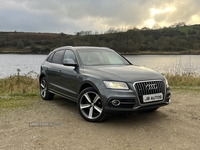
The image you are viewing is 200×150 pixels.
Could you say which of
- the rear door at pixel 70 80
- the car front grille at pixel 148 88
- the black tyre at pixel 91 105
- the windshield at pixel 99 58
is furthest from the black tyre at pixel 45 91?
the car front grille at pixel 148 88

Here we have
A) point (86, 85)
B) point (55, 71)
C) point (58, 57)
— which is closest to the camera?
point (86, 85)

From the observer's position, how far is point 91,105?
4.87m

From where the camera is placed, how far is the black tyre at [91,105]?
4.71 m

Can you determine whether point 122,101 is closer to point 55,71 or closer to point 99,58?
point 99,58

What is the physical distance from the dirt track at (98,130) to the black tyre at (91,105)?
15 cm

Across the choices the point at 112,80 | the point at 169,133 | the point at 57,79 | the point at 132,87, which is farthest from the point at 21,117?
the point at 169,133

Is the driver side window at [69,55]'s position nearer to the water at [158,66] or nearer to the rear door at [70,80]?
the rear door at [70,80]

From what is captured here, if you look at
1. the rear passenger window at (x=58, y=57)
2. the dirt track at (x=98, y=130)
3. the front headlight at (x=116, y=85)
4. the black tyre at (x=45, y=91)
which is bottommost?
the dirt track at (x=98, y=130)

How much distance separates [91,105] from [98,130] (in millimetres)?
658

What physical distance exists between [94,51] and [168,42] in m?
53.5

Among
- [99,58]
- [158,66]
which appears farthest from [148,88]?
[158,66]

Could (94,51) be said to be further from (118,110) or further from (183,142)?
(183,142)

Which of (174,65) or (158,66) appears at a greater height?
(174,65)

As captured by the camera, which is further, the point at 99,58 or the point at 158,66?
the point at 158,66
